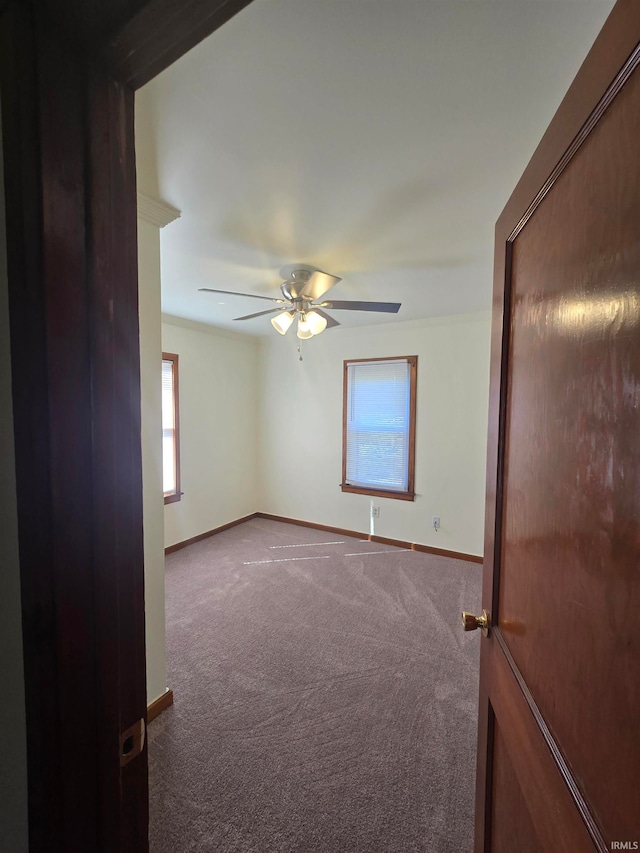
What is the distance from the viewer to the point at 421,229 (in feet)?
5.96

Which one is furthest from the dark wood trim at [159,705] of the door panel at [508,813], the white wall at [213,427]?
the white wall at [213,427]

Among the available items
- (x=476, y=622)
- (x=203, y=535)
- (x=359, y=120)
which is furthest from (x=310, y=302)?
(x=203, y=535)

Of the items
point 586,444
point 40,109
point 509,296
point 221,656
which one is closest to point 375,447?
point 221,656

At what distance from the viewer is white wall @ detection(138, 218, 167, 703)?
1593mm

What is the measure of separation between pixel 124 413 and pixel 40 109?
1.37 feet

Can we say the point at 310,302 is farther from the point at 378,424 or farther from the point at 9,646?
the point at 9,646

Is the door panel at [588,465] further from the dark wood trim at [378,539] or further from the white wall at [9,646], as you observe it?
the dark wood trim at [378,539]

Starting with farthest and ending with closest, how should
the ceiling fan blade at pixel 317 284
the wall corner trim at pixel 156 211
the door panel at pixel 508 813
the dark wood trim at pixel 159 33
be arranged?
the ceiling fan blade at pixel 317 284
the wall corner trim at pixel 156 211
the door panel at pixel 508 813
the dark wood trim at pixel 159 33

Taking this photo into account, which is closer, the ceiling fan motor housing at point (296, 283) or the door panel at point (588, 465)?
the door panel at point (588, 465)

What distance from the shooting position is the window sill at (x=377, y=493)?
3.82 meters

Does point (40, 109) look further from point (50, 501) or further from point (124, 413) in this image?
point (50, 501)

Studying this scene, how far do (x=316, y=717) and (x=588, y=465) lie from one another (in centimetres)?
186

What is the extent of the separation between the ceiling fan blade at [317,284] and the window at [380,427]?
1.75m

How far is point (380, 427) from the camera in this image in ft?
12.9
